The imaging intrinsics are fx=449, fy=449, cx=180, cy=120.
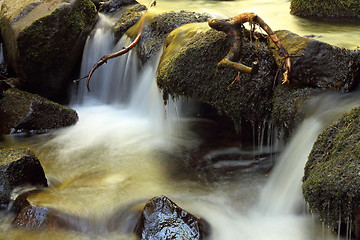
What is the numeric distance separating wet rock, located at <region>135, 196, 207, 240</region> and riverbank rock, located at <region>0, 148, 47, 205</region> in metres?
1.35

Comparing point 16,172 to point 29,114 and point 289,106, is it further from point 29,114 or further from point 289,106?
point 289,106

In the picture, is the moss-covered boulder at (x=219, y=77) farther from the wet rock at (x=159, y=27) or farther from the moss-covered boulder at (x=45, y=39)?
the moss-covered boulder at (x=45, y=39)

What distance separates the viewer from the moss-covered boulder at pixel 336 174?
319cm

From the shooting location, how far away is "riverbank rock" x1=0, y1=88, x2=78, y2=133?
6.31 metres

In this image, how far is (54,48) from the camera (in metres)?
6.93

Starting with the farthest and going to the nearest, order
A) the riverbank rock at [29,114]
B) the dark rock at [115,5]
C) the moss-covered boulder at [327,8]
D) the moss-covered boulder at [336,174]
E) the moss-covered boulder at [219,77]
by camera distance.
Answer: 1. the dark rock at [115,5]
2. the moss-covered boulder at [327,8]
3. the riverbank rock at [29,114]
4. the moss-covered boulder at [219,77]
5. the moss-covered boulder at [336,174]

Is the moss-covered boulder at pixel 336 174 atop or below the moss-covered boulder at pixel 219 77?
below

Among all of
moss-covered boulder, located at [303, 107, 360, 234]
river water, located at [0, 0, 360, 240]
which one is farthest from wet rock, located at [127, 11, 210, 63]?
moss-covered boulder, located at [303, 107, 360, 234]

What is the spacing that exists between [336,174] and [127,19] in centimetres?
506

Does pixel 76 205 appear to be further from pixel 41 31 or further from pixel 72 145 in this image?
pixel 41 31

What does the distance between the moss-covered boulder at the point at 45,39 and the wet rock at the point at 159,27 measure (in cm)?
120

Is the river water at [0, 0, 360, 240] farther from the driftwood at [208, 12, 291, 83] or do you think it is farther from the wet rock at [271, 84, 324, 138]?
the driftwood at [208, 12, 291, 83]

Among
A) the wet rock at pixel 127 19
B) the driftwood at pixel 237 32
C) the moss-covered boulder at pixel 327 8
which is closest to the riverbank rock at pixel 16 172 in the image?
the driftwood at pixel 237 32

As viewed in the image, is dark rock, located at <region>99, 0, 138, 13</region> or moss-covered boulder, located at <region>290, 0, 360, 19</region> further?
dark rock, located at <region>99, 0, 138, 13</region>
